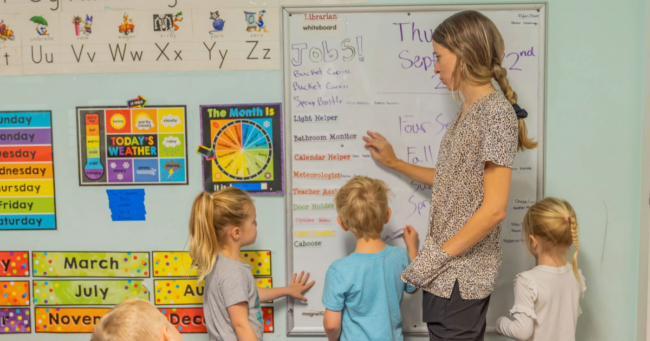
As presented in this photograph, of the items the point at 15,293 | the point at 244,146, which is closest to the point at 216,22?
the point at 244,146

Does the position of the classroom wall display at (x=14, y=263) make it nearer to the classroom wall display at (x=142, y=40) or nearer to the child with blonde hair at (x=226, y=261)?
the classroom wall display at (x=142, y=40)

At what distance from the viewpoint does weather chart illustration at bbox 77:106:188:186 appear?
6.94 ft

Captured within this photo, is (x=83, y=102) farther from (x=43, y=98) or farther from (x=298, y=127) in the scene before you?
(x=298, y=127)

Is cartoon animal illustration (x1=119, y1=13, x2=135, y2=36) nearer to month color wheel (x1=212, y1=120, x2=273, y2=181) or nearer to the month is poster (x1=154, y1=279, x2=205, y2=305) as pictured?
month color wheel (x1=212, y1=120, x2=273, y2=181)

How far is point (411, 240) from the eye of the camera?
203 cm

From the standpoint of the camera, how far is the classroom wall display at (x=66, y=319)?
7.16 ft

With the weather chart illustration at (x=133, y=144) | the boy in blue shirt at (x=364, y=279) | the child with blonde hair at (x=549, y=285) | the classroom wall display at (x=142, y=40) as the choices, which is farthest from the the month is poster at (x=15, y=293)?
the child with blonde hair at (x=549, y=285)

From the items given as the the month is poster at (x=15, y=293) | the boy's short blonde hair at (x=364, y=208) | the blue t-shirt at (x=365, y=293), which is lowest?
the the month is poster at (x=15, y=293)

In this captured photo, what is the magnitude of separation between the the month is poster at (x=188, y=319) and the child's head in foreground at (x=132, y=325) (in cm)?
91

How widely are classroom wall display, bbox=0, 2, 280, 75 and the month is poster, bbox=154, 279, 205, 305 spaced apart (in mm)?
937

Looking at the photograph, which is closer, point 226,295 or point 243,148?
point 226,295

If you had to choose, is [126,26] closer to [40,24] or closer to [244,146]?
[40,24]

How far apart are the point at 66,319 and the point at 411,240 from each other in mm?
1590

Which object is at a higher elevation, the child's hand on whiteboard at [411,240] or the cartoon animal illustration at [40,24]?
the cartoon animal illustration at [40,24]
